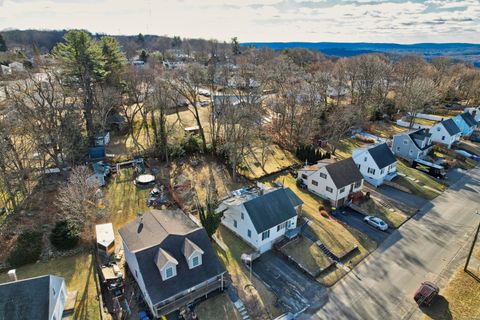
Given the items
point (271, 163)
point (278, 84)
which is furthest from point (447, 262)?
point (278, 84)

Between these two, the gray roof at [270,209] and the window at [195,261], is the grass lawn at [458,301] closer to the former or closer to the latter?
the gray roof at [270,209]

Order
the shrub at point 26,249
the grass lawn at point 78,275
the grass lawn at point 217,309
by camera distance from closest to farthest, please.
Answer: the grass lawn at point 217,309 < the grass lawn at point 78,275 < the shrub at point 26,249

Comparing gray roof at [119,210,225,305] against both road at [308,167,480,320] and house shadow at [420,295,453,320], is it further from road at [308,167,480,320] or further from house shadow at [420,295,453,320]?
house shadow at [420,295,453,320]

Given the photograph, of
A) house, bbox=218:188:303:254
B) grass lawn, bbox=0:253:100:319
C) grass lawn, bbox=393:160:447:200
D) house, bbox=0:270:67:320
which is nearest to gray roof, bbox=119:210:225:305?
grass lawn, bbox=0:253:100:319

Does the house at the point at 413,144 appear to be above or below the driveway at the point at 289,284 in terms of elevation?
above

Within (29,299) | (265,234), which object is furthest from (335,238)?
(29,299)

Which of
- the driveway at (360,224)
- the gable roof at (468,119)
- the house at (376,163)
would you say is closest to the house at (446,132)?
the gable roof at (468,119)

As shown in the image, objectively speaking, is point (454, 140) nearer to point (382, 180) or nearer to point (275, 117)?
point (382, 180)
